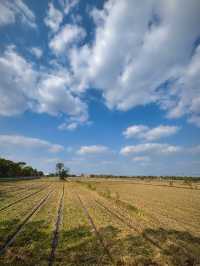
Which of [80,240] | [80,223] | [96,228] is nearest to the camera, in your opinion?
[80,240]

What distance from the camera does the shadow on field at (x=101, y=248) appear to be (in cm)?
714

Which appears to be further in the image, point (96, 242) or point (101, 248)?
point (96, 242)

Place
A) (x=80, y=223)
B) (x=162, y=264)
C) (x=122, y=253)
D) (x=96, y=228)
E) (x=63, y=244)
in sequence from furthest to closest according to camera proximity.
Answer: (x=80, y=223) < (x=96, y=228) < (x=63, y=244) < (x=122, y=253) < (x=162, y=264)

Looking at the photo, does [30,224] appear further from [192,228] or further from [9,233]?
[192,228]

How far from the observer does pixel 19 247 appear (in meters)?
8.20

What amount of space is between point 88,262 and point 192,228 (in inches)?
315

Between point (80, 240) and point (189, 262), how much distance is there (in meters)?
4.79

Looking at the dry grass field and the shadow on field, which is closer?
the shadow on field

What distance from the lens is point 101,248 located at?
8352mm

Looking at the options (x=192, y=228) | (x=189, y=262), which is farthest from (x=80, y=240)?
(x=192, y=228)

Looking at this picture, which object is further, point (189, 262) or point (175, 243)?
point (175, 243)

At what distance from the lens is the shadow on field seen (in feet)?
23.4

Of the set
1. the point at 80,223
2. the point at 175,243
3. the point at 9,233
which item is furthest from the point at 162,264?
the point at 9,233

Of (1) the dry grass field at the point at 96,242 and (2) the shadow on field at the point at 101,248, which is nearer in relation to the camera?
(2) the shadow on field at the point at 101,248
